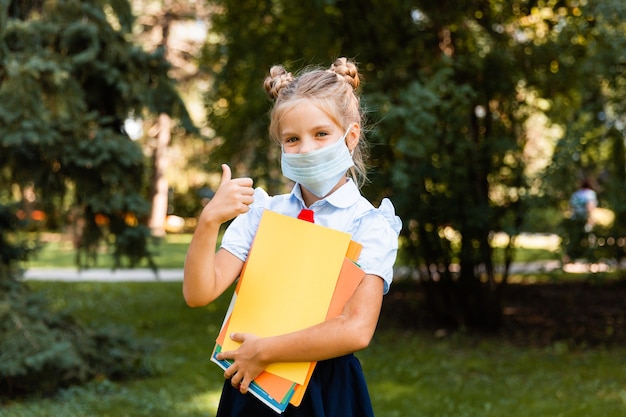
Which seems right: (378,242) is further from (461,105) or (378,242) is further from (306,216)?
(461,105)

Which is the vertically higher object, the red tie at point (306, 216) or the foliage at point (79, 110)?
the red tie at point (306, 216)

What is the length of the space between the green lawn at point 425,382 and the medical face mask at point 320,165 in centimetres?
347

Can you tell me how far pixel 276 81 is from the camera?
2271mm

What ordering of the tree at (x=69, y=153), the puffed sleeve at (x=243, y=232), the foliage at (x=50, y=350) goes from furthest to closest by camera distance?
the tree at (x=69, y=153) < the foliage at (x=50, y=350) < the puffed sleeve at (x=243, y=232)

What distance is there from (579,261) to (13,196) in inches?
181

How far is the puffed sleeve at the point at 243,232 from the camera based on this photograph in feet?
7.09

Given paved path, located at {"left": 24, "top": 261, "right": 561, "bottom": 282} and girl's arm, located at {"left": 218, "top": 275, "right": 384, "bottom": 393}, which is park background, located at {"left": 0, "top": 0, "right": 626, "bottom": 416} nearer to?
paved path, located at {"left": 24, "top": 261, "right": 561, "bottom": 282}

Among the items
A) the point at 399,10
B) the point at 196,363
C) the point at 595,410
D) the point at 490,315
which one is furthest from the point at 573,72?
the point at 196,363

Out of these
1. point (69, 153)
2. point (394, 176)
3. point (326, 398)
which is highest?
point (326, 398)

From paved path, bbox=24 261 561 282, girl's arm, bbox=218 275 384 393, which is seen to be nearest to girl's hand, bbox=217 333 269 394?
girl's arm, bbox=218 275 384 393

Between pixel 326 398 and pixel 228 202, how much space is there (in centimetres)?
59

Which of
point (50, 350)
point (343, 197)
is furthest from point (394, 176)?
point (343, 197)

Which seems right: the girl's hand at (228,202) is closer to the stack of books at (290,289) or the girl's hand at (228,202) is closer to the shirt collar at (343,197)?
the stack of books at (290,289)

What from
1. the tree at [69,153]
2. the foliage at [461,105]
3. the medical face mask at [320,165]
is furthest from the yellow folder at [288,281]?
the foliage at [461,105]
